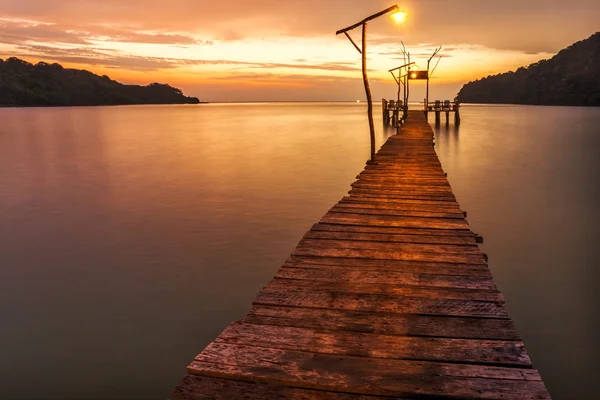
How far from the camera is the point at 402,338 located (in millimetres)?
3672

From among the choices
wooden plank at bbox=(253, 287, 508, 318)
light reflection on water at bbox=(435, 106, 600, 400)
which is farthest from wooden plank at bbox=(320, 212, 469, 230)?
wooden plank at bbox=(253, 287, 508, 318)

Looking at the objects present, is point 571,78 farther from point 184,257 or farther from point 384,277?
point 384,277

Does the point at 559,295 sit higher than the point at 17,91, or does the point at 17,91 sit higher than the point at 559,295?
the point at 17,91

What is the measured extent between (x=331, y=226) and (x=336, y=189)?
13239 mm

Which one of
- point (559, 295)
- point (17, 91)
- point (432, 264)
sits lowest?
point (559, 295)

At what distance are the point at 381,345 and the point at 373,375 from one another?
1.44 feet

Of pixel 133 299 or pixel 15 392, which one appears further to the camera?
pixel 133 299

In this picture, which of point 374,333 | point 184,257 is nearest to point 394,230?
point 374,333

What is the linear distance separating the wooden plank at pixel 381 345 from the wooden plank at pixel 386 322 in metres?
0.09

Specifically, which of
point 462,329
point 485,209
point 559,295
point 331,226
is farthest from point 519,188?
point 462,329

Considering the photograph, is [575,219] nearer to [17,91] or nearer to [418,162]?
[418,162]

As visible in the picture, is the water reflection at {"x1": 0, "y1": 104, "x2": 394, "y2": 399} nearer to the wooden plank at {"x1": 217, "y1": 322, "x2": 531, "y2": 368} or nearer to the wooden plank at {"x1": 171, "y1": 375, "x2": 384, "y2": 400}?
the wooden plank at {"x1": 217, "y1": 322, "x2": 531, "y2": 368}

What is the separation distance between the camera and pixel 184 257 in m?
11.2

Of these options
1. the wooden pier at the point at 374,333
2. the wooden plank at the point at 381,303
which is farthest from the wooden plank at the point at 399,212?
the wooden plank at the point at 381,303
